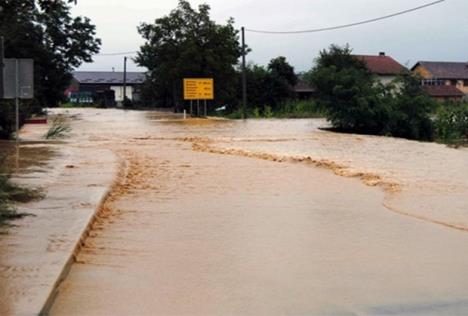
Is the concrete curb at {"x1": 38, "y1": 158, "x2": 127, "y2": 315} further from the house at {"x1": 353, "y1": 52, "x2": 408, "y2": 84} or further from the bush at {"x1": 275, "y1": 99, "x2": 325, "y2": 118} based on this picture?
the house at {"x1": 353, "y1": 52, "x2": 408, "y2": 84}

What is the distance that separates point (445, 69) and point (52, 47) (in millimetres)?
62097

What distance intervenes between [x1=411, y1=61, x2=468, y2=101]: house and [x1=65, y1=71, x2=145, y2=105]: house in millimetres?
44281

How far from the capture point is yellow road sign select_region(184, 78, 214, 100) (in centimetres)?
4719

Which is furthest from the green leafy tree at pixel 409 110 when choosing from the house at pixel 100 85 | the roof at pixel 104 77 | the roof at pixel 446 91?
the roof at pixel 104 77

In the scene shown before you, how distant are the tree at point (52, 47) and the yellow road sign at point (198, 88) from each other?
1161 cm

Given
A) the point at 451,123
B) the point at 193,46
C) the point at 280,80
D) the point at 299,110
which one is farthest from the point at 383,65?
the point at 451,123

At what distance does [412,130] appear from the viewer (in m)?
37.3

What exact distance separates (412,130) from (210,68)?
60.1ft

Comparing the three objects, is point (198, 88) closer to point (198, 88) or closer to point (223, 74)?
point (198, 88)

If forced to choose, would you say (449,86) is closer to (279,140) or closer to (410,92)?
(410,92)

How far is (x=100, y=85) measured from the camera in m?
124

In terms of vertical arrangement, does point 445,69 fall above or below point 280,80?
above

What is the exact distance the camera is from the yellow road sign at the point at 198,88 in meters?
47.2

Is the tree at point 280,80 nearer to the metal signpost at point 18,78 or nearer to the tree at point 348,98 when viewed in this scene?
the tree at point 348,98
